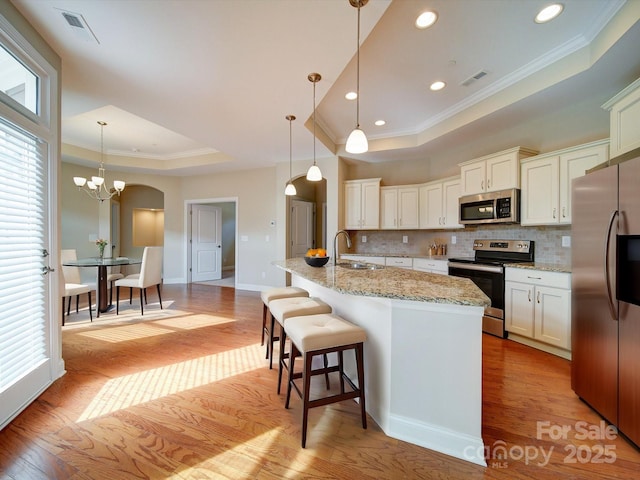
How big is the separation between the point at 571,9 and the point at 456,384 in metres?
2.82

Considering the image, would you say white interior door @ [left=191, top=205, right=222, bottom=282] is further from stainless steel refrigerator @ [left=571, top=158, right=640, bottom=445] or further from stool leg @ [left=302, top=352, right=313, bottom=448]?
stainless steel refrigerator @ [left=571, top=158, right=640, bottom=445]

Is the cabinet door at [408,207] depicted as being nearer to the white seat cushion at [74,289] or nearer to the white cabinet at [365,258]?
the white cabinet at [365,258]

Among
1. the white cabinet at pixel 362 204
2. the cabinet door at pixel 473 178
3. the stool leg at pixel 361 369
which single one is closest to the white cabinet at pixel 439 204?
the cabinet door at pixel 473 178

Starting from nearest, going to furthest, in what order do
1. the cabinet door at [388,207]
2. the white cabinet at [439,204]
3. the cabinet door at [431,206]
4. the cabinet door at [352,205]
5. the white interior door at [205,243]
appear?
1. the white cabinet at [439,204]
2. the cabinet door at [431,206]
3. the cabinet door at [388,207]
4. the cabinet door at [352,205]
5. the white interior door at [205,243]

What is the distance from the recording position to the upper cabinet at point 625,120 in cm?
193

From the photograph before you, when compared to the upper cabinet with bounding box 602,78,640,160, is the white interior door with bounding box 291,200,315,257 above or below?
below

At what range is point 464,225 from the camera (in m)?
4.11

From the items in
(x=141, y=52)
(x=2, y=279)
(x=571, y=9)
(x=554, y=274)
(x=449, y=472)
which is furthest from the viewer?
(x=554, y=274)

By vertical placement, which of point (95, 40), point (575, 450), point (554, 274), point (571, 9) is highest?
point (571, 9)

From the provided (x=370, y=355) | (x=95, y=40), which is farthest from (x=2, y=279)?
(x=370, y=355)

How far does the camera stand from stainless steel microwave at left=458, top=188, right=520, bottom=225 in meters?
3.30

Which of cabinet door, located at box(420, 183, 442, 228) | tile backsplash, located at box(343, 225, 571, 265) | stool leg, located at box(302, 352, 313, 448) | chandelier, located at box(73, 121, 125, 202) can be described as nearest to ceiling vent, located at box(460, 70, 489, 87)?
cabinet door, located at box(420, 183, 442, 228)

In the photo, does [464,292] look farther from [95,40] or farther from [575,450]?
[95,40]

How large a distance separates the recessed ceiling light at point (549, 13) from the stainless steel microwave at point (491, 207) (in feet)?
5.69
